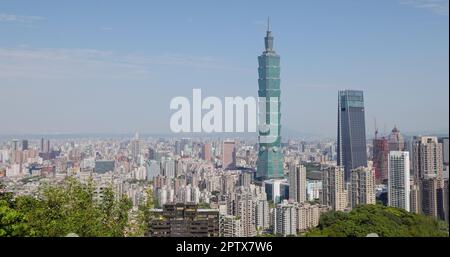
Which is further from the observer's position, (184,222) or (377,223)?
(377,223)

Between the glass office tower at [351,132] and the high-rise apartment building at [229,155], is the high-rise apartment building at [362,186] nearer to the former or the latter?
the glass office tower at [351,132]

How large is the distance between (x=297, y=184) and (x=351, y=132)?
0.49 m

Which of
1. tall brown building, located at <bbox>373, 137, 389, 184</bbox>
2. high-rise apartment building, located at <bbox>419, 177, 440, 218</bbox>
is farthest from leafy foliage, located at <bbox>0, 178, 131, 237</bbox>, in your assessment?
high-rise apartment building, located at <bbox>419, 177, 440, 218</bbox>

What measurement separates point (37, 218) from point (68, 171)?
416 millimetres

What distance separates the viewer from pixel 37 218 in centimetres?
345

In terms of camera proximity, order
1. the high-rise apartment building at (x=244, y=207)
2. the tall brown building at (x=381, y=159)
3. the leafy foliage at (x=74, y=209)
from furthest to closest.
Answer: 1. the leafy foliage at (x=74, y=209)
2. the tall brown building at (x=381, y=159)
3. the high-rise apartment building at (x=244, y=207)

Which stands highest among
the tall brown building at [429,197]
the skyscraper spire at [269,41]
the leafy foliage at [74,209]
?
the skyscraper spire at [269,41]

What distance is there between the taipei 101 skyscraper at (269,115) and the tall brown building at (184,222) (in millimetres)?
489

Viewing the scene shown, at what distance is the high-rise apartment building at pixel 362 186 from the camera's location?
3279mm

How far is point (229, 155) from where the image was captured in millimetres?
3178

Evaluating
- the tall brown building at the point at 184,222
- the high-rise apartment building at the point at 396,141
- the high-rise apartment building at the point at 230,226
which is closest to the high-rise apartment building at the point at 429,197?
the high-rise apartment building at the point at 396,141

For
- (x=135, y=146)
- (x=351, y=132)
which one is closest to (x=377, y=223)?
(x=351, y=132)

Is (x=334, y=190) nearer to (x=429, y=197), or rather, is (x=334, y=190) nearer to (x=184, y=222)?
(x=429, y=197)
